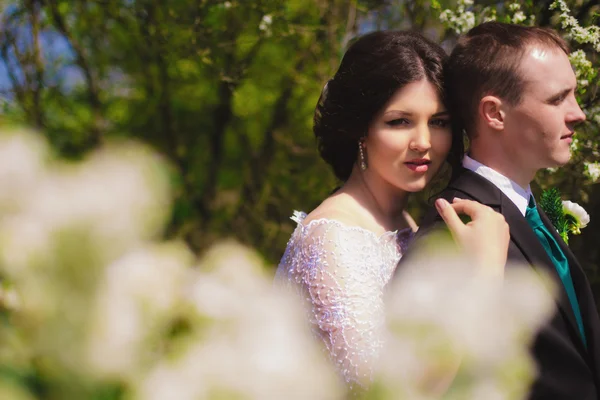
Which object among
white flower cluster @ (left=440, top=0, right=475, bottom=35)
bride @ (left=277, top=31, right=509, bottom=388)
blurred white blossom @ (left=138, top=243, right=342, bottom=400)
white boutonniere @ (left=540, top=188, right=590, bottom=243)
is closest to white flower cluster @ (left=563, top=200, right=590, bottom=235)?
white boutonniere @ (left=540, top=188, right=590, bottom=243)

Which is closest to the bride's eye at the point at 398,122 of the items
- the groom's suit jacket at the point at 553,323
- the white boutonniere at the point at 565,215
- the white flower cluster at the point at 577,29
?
the groom's suit jacket at the point at 553,323

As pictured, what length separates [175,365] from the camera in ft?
1.75

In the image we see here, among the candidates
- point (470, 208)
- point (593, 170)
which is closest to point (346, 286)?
point (470, 208)

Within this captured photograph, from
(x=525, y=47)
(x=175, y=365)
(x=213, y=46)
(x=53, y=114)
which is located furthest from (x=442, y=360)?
(x=53, y=114)

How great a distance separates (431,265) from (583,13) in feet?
9.96

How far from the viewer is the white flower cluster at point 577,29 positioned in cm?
289

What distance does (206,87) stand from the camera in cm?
827

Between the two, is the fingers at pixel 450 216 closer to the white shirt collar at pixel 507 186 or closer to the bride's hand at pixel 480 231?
the bride's hand at pixel 480 231

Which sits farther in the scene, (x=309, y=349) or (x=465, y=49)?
(x=465, y=49)

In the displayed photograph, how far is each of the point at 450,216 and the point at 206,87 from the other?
654 centimetres

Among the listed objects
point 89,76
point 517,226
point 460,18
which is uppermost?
point 460,18

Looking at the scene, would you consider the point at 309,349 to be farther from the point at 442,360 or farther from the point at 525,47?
the point at 525,47

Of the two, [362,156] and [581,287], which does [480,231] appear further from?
[362,156]

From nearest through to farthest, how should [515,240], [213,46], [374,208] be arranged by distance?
[515,240]
[374,208]
[213,46]
